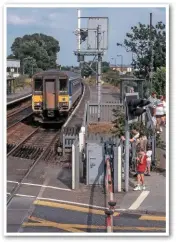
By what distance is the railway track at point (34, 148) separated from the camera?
50.1 ft

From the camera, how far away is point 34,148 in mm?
17656

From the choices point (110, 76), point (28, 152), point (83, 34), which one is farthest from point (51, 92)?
point (110, 76)

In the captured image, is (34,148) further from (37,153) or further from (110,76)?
(110,76)

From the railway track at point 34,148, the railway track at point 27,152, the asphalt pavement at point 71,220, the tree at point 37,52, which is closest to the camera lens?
the asphalt pavement at point 71,220

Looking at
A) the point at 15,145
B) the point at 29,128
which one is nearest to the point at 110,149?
the point at 15,145

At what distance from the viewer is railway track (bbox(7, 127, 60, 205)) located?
15.3m

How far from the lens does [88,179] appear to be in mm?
11750

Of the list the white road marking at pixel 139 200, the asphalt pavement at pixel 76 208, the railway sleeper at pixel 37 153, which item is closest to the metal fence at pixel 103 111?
the railway sleeper at pixel 37 153

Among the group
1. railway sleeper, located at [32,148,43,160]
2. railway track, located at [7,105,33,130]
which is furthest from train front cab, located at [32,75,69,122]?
railway sleeper, located at [32,148,43,160]

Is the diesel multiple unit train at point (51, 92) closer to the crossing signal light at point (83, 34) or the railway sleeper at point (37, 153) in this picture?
the crossing signal light at point (83, 34)

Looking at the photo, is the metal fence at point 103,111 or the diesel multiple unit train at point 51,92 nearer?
the diesel multiple unit train at point 51,92
